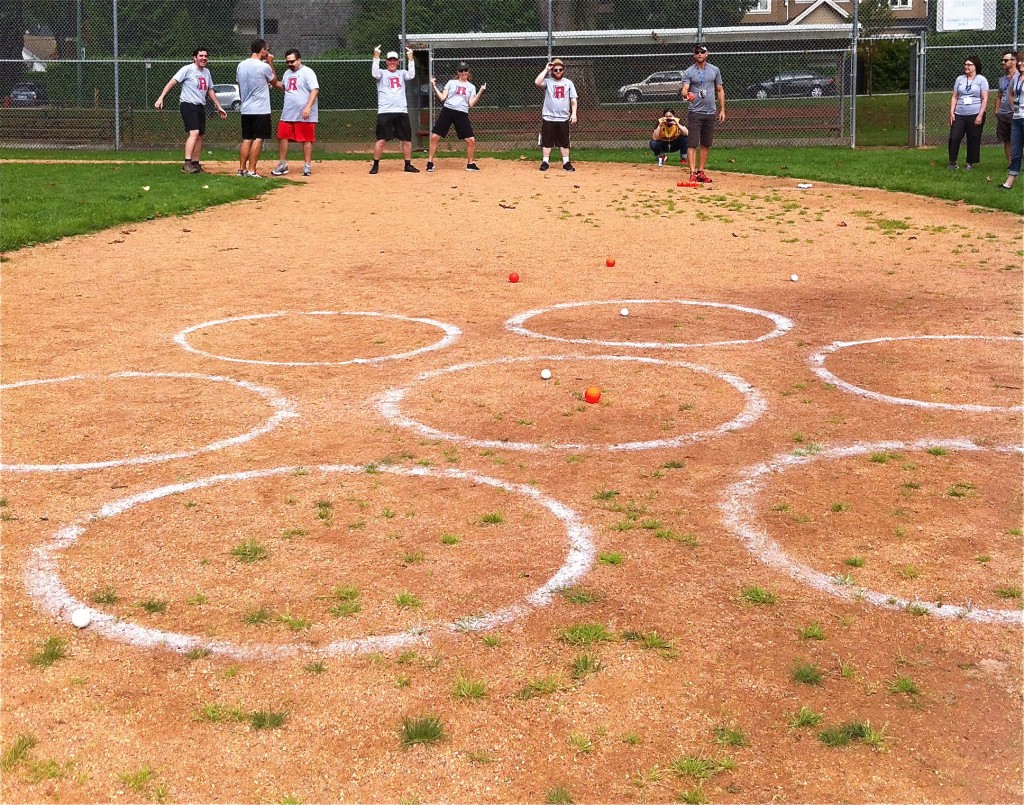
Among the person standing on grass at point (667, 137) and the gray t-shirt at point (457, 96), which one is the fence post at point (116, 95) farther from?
the person standing on grass at point (667, 137)

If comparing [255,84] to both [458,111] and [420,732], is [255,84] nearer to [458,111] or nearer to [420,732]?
[458,111]

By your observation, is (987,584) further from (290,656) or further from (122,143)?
(122,143)

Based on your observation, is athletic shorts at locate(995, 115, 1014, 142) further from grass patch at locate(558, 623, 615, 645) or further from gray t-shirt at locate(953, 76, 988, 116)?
grass patch at locate(558, 623, 615, 645)

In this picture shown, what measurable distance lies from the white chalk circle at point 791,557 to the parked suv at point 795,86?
19.6 meters

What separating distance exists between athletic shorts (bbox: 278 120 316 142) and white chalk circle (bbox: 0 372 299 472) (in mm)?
12250

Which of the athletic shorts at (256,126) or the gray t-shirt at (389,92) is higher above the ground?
the gray t-shirt at (389,92)

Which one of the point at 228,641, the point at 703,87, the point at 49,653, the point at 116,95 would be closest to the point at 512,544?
the point at 228,641

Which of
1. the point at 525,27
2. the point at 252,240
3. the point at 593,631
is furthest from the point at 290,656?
the point at 525,27

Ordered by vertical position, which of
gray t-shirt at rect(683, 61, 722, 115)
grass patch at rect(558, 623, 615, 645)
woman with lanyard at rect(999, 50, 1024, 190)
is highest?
gray t-shirt at rect(683, 61, 722, 115)

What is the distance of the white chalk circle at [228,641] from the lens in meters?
3.99

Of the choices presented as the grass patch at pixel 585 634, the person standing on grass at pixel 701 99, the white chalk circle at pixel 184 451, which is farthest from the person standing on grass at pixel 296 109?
the grass patch at pixel 585 634

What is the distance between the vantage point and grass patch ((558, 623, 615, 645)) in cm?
402

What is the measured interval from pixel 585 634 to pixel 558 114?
16912 mm

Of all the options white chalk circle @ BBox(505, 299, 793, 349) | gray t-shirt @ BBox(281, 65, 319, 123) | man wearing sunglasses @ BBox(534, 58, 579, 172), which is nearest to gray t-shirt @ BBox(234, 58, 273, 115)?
gray t-shirt @ BBox(281, 65, 319, 123)
